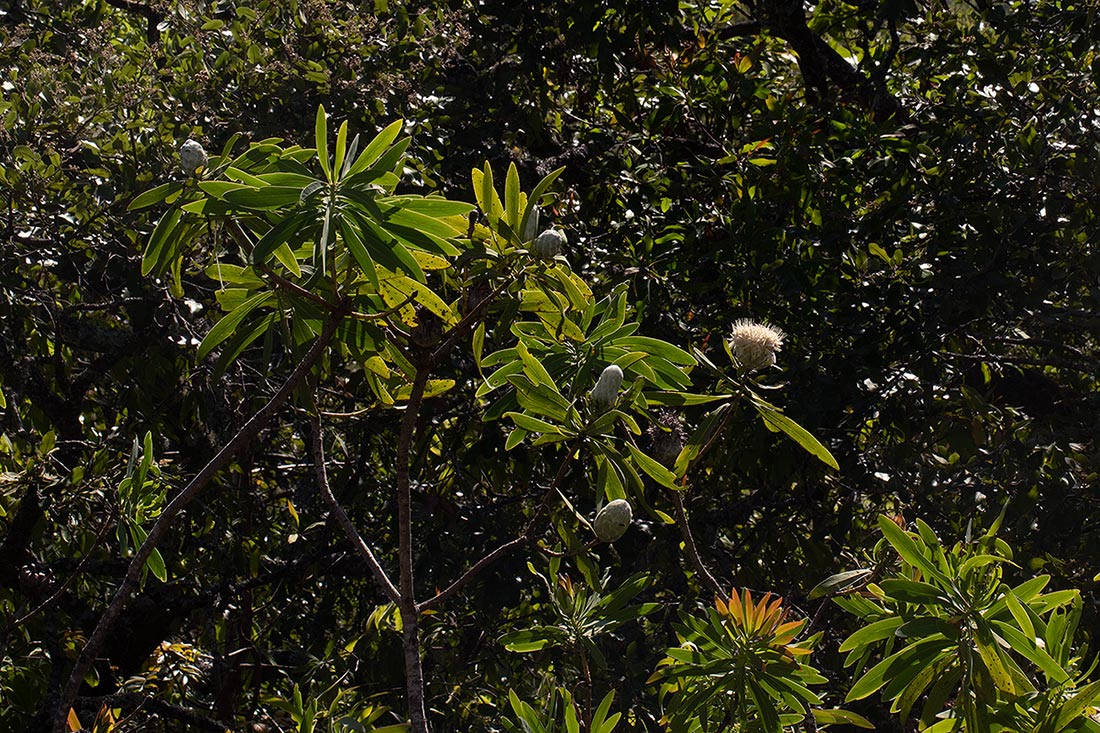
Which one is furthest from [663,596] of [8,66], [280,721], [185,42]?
[8,66]

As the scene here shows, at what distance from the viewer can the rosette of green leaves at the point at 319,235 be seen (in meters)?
1.39

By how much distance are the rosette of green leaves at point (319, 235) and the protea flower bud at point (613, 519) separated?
1.18ft

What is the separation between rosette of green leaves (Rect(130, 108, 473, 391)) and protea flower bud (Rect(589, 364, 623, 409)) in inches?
9.9

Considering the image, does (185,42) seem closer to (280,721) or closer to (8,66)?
(8,66)

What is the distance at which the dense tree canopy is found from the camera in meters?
3.11

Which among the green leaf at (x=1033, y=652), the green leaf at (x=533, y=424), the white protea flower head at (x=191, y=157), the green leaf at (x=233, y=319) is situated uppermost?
the white protea flower head at (x=191, y=157)

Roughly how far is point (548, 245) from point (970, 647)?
0.76 metres

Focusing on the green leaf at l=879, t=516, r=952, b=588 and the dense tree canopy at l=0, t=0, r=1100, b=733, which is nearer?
the green leaf at l=879, t=516, r=952, b=588

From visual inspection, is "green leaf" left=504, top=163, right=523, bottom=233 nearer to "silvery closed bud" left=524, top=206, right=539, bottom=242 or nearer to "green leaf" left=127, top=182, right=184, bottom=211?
"silvery closed bud" left=524, top=206, right=539, bottom=242

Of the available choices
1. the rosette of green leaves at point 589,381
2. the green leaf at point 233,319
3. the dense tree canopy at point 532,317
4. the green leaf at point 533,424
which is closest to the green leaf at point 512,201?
the rosette of green leaves at point 589,381

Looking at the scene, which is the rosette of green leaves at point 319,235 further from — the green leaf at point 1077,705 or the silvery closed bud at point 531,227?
the green leaf at point 1077,705

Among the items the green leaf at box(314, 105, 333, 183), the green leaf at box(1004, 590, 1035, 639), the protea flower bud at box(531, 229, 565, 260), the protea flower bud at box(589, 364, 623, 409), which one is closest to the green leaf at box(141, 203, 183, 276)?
the green leaf at box(314, 105, 333, 183)

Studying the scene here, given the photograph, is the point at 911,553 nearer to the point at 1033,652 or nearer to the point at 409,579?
the point at 1033,652

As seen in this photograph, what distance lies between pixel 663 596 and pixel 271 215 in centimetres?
244
